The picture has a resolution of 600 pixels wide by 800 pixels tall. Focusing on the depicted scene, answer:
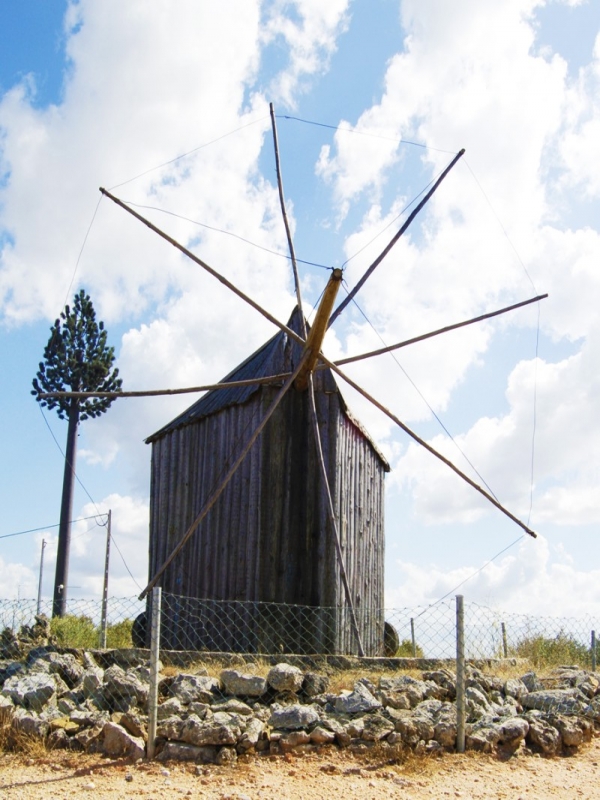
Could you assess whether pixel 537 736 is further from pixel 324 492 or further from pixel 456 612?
pixel 324 492

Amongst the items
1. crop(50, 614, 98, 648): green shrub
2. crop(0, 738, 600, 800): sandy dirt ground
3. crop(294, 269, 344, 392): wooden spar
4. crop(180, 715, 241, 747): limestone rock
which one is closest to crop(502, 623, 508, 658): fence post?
crop(294, 269, 344, 392): wooden spar

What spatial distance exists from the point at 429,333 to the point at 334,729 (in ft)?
23.4

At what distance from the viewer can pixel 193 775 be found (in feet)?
22.9

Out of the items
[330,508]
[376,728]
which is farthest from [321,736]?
[330,508]

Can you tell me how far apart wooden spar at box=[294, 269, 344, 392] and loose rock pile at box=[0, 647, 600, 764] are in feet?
16.6

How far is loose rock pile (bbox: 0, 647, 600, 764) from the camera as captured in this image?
24.5 feet

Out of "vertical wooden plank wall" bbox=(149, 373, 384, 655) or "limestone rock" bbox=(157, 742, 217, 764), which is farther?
"vertical wooden plank wall" bbox=(149, 373, 384, 655)

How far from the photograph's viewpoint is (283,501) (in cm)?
1255

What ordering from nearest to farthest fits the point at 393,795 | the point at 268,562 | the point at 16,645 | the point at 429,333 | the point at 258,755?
1. the point at 393,795
2. the point at 258,755
3. the point at 16,645
4. the point at 268,562
5. the point at 429,333

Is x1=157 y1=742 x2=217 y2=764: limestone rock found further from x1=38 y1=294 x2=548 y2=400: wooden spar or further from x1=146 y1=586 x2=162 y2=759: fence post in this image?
x1=38 y1=294 x2=548 y2=400: wooden spar

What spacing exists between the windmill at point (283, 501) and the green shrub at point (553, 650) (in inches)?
142

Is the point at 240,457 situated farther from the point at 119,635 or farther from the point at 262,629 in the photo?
the point at 119,635

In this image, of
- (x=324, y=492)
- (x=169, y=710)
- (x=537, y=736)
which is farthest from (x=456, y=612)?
(x=324, y=492)

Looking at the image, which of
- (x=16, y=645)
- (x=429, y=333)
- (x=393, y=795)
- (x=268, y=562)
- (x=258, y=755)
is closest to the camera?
(x=393, y=795)
